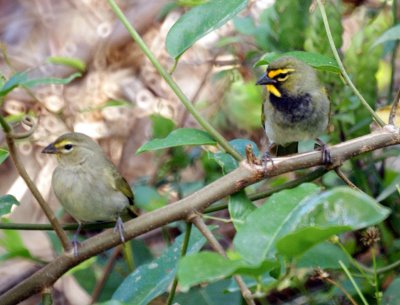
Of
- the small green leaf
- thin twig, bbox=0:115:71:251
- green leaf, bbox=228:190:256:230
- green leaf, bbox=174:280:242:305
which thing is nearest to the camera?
the small green leaf

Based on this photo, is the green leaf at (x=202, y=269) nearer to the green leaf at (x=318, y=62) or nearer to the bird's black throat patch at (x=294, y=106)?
the green leaf at (x=318, y=62)

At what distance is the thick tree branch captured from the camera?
2.01 meters

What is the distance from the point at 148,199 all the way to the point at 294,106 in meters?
0.94

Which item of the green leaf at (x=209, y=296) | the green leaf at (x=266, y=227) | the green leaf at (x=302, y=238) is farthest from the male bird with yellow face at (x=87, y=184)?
the green leaf at (x=302, y=238)

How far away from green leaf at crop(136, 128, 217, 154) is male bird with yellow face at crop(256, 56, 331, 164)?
43.1 inches

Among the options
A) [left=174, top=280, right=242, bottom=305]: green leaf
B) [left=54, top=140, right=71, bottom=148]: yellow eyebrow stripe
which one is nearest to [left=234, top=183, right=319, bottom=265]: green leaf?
[left=174, top=280, right=242, bottom=305]: green leaf

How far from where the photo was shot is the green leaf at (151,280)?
7.00 ft

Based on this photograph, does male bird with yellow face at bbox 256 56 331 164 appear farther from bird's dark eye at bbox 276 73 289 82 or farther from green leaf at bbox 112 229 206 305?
green leaf at bbox 112 229 206 305

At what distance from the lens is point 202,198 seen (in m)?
2.00

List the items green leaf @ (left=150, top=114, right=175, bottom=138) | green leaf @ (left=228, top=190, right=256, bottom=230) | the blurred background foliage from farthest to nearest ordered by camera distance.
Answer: green leaf @ (left=150, top=114, right=175, bottom=138), the blurred background foliage, green leaf @ (left=228, top=190, right=256, bottom=230)

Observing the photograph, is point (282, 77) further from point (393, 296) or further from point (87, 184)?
point (393, 296)

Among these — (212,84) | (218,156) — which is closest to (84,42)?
(212,84)

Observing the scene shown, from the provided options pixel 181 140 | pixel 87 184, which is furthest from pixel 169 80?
pixel 87 184

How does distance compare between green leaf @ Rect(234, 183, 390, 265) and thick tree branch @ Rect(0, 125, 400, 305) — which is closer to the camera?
green leaf @ Rect(234, 183, 390, 265)
